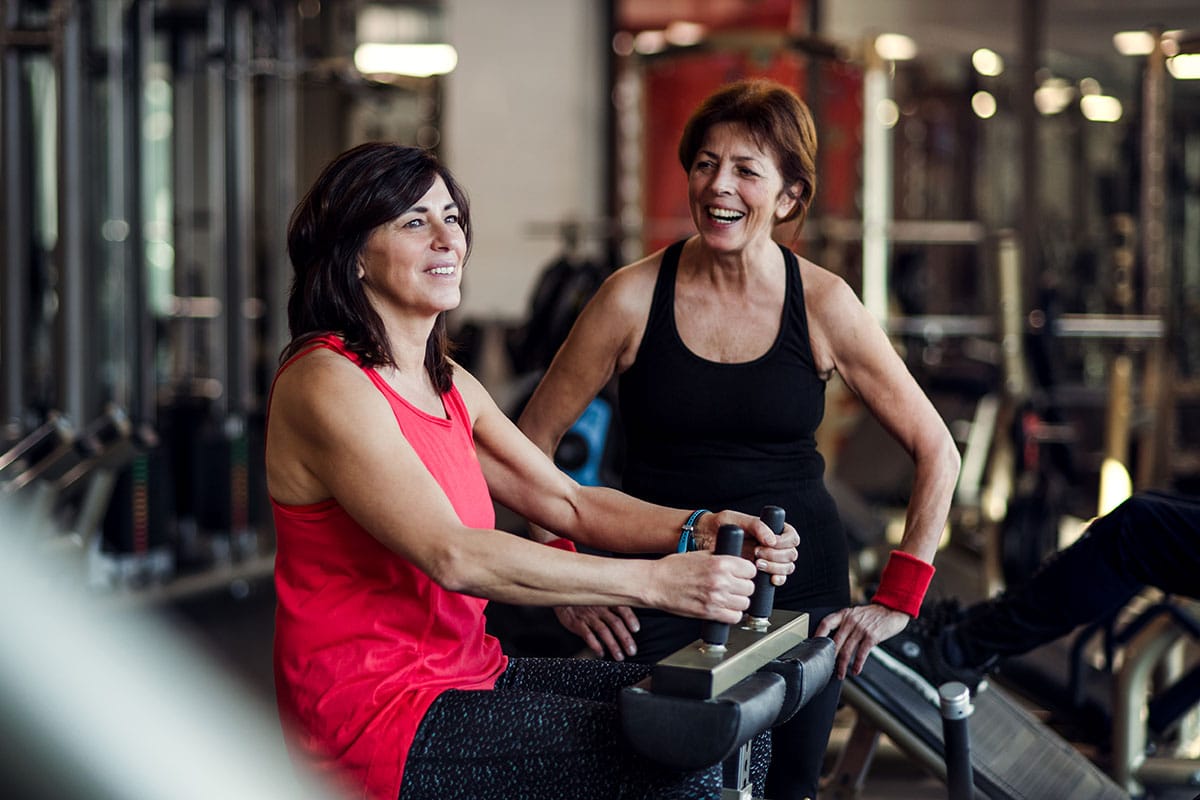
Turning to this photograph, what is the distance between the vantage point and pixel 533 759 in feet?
5.05

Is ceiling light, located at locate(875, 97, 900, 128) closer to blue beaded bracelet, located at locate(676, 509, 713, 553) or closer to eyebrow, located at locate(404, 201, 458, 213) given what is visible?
blue beaded bracelet, located at locate(676, 509, 713, 553)

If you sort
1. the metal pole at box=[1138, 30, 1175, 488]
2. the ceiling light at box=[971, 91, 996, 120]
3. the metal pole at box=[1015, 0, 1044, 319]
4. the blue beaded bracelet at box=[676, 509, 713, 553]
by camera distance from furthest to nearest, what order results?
the ceiling light at box=[971, 91, 996, 120]
the metal pole at box=[1015, 0, 1044, 319]
the metal pole at box=[1138, 30, 1175, 488]
the blue beaded bracelet at box=[676, 509, 713, 553]

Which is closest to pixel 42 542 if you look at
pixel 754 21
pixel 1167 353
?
pixel 1167 353

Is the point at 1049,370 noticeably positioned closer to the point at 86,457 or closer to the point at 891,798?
the point at 891,798

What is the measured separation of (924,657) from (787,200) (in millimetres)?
930

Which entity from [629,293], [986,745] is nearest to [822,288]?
[629,293]

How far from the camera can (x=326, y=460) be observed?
5.15 ft

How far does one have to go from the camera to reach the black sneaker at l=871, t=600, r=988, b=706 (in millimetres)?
2514

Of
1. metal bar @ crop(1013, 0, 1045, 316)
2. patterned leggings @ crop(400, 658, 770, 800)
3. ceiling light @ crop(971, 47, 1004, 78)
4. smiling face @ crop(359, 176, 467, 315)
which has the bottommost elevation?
patterned leggings @ crop(400, 658, 770, 800)

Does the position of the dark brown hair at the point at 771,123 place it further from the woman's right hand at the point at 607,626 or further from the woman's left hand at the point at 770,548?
the woman's right hand at the point at 607,626

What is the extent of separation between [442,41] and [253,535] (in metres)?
3.59

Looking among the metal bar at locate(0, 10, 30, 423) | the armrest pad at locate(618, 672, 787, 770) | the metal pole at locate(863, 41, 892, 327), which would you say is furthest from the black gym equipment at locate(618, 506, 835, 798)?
the metal pole at locate(863, 41, 892, 327)

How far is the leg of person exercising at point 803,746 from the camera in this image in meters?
2.09

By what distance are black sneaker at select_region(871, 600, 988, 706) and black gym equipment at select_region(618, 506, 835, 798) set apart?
919 mm
